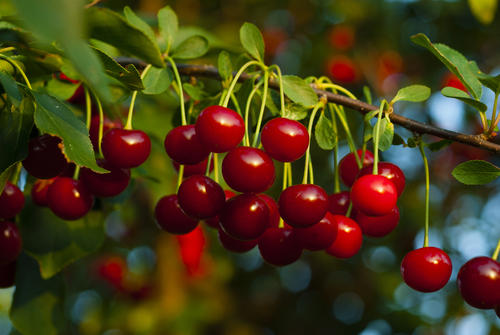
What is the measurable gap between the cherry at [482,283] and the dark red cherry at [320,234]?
24cm

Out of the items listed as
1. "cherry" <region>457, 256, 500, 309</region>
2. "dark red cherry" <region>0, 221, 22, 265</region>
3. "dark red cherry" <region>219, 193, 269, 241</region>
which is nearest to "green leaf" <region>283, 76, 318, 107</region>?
"dark red cherry" <region>219, 193, 269, 241</region>

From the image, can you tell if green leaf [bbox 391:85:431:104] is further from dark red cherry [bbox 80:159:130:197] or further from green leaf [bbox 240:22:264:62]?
dark red cherry [bbox 80:159:130:197]

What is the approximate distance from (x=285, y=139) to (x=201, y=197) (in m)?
0.16

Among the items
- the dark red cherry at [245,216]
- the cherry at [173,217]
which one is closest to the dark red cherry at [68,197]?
the cherry at [173,217]

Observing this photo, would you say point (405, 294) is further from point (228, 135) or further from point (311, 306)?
point (228, 135)

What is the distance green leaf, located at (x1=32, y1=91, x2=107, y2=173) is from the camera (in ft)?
2.52

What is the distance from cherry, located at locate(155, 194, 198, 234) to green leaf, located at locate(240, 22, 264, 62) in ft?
0.97

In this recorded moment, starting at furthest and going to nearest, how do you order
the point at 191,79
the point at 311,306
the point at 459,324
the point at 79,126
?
1. the point at 311,306
2. the point at 459,324
3. the point at 191,79
4. the point at 79,126

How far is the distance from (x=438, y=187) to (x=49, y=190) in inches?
122

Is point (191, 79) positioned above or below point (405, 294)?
above

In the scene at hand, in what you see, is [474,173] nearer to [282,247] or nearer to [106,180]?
[282,247]

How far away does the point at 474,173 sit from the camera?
3.14 ft

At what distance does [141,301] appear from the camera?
10.6ft

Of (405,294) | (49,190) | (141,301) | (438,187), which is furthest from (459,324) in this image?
(49,190)
